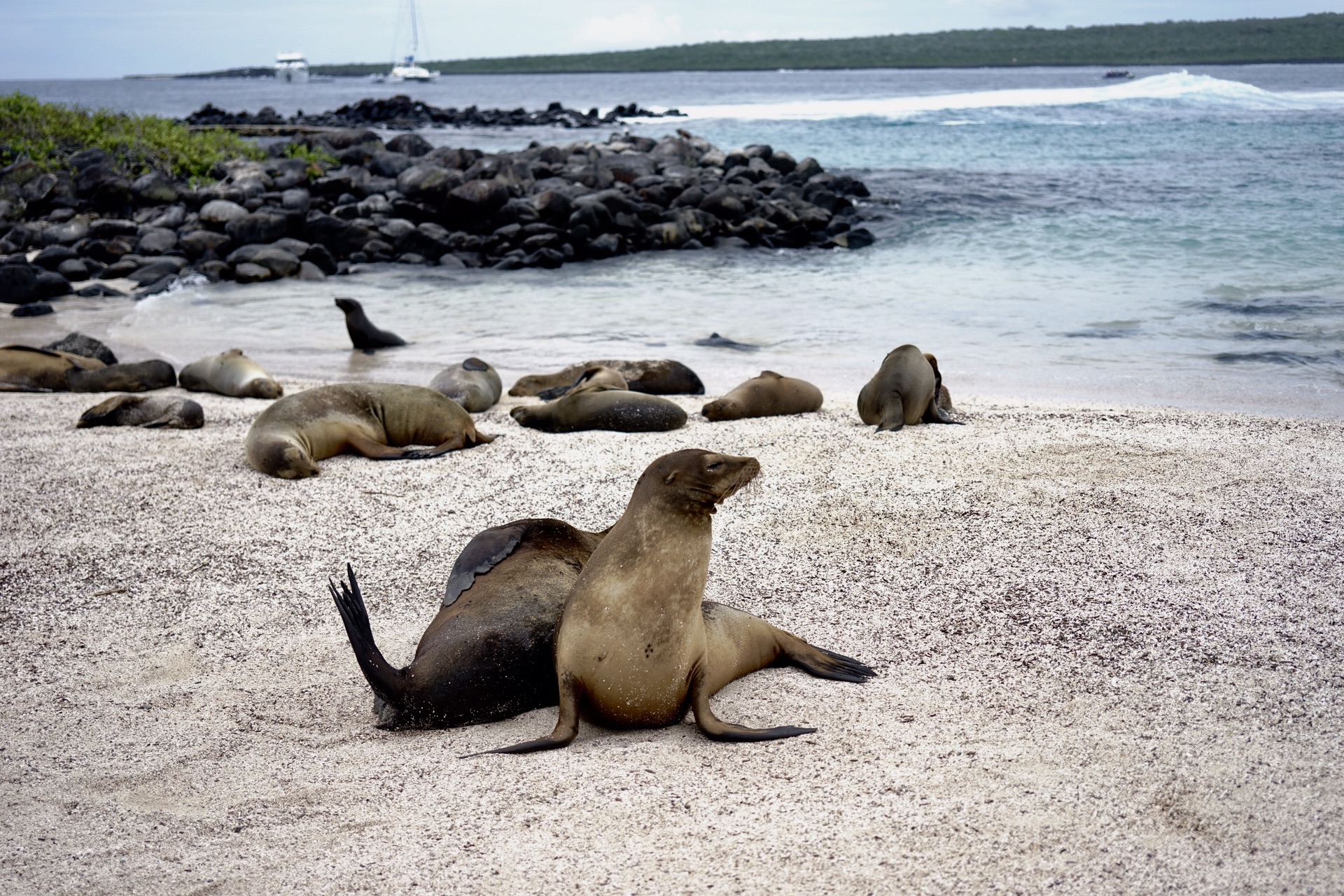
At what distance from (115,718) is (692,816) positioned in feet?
6.32

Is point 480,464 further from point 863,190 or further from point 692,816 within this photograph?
point 863,190

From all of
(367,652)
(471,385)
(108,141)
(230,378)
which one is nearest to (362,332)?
(230,378)

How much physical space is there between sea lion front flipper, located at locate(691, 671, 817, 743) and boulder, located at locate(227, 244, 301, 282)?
14.1 meters

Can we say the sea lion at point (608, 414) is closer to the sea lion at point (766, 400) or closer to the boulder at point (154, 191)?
the sea lion at point (766, 400)

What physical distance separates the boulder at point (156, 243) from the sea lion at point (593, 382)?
35.1ft

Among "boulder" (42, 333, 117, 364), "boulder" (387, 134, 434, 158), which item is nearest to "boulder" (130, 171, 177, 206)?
"boulder" (387, 134, 434, 158)

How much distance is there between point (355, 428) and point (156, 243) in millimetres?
12159

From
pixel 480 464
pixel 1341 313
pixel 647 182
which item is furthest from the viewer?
pixel 647 182

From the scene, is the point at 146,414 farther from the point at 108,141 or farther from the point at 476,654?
the point at 108,141

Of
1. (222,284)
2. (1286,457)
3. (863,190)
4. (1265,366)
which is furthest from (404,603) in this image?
(863,190)

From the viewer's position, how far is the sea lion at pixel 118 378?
8719mm

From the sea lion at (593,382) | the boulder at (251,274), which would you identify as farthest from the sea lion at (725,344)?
the boulder at (251,274)

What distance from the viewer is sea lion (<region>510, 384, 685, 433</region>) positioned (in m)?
7.21

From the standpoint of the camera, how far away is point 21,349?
8875 mm
